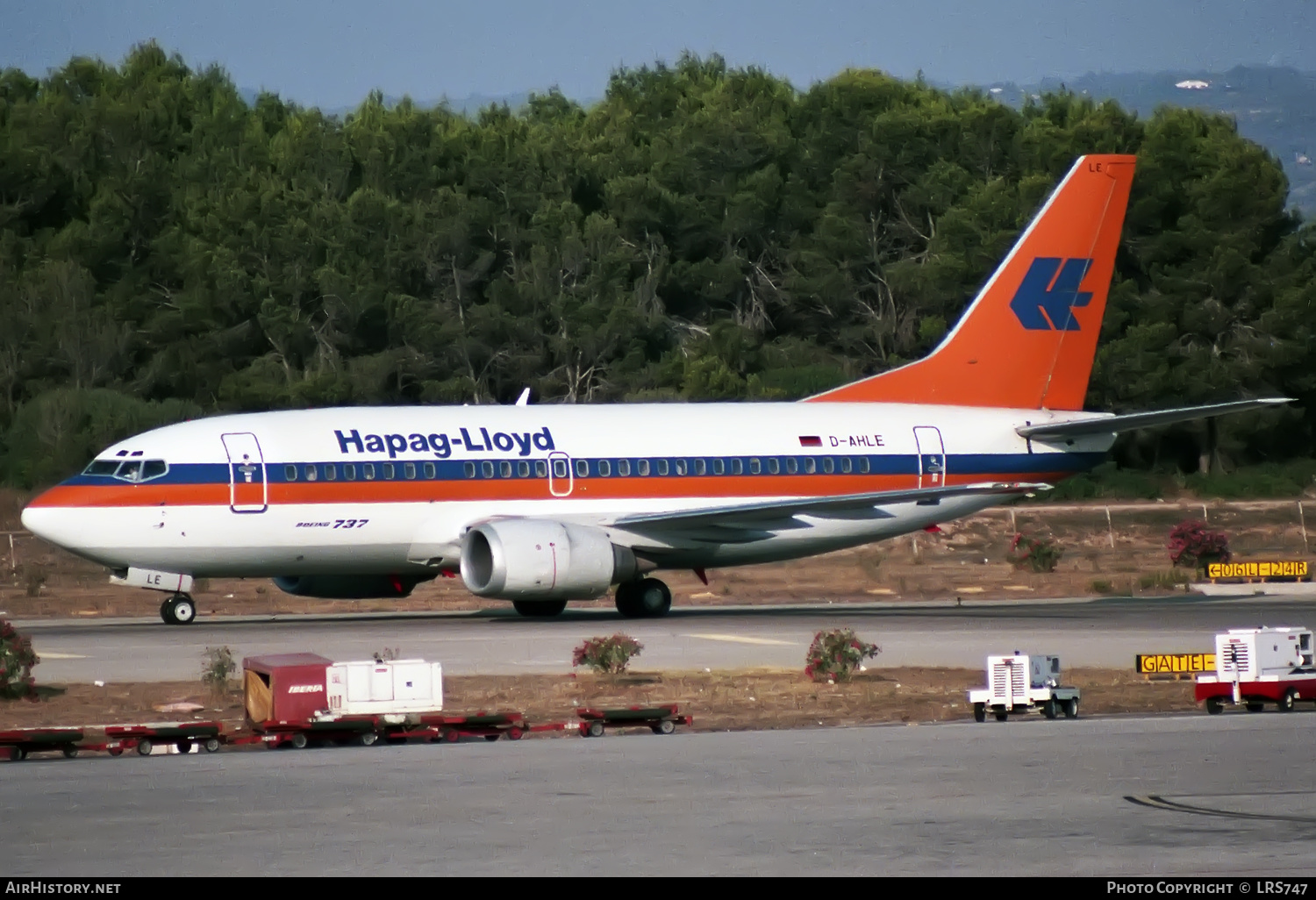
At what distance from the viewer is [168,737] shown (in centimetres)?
1633

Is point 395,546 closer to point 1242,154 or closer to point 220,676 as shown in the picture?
point 220,676

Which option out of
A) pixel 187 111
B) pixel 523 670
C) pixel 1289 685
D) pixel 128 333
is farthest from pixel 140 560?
pixel 187 111

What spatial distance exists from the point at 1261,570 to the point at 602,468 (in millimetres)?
13588

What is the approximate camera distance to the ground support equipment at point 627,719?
17.3 metres

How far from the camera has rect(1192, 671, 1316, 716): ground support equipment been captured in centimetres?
1853

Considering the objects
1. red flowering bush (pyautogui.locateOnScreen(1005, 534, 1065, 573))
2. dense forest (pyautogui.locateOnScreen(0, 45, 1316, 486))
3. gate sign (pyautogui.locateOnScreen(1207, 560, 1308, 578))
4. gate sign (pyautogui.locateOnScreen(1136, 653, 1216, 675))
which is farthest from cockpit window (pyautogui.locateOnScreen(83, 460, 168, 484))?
dense forest (pyautogui.locateOnScreen(0, 45, 1316, 486))

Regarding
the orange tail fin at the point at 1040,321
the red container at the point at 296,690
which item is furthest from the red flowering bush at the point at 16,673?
the orange tail fin at the point at 1040,321

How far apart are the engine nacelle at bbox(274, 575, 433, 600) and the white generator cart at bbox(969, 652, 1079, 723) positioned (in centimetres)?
1469

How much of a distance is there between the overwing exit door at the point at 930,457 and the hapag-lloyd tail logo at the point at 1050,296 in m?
3.12

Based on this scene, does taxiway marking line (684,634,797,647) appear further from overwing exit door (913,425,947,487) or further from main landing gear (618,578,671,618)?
overwing exit door (913,425,947,487)

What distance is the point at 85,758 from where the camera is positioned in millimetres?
16141

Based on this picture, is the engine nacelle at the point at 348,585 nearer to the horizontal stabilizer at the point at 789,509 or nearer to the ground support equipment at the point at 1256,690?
the horizontal stabilizer at the point at 789,509

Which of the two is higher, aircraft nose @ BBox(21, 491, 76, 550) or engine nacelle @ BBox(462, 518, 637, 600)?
aircraft nose @ BBox(21, 491, 76, 550)

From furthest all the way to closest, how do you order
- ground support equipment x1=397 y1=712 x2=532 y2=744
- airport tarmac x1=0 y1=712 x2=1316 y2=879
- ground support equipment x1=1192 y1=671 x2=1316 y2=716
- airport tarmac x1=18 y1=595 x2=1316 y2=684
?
airport tarmac x1=18 y1=595 x2=1316 y2=684 → ground support equipment x1=1192 y1=671 x2=1316 y2=716 → ground support equipment x1=397 y1=712 x2=532 y2=744 → airport tarmac x1=0 y1=712 x2=1316 y2=879
